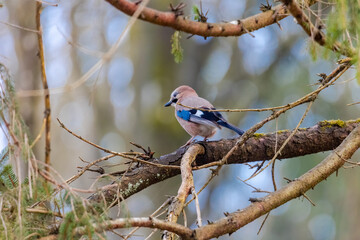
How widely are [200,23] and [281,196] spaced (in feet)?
3.74

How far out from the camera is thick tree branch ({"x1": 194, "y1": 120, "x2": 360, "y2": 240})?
244 centimetres

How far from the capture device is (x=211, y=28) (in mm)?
2836

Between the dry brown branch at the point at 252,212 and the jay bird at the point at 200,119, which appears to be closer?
the dry brown branch at the point at 252,212

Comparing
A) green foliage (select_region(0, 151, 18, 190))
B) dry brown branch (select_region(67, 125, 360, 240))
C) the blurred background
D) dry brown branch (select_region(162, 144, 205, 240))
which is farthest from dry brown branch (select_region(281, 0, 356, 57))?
the blurred background

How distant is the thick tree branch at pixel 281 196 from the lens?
2.44m

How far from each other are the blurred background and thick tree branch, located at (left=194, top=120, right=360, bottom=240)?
19.6 ft

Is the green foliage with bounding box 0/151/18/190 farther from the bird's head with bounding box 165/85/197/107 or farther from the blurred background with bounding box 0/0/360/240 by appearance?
→ the blurred background with bounding box 0/0/360/240

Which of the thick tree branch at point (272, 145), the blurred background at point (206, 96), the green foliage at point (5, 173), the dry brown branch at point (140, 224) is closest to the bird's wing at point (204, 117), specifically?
the thick tree branch at point (272, 145)

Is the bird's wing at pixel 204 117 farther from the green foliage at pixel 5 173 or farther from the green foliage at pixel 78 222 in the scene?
the green foliage at pixel 78 222

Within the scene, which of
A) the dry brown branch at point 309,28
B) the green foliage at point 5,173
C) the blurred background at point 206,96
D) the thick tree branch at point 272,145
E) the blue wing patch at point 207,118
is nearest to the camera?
the dry brown branch at point 309,28

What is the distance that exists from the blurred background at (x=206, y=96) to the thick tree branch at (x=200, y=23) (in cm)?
621

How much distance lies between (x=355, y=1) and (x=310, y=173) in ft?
3.81

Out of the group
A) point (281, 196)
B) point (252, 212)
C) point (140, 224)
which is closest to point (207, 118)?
point (281, 196)

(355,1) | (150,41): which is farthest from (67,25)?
(355,1)
